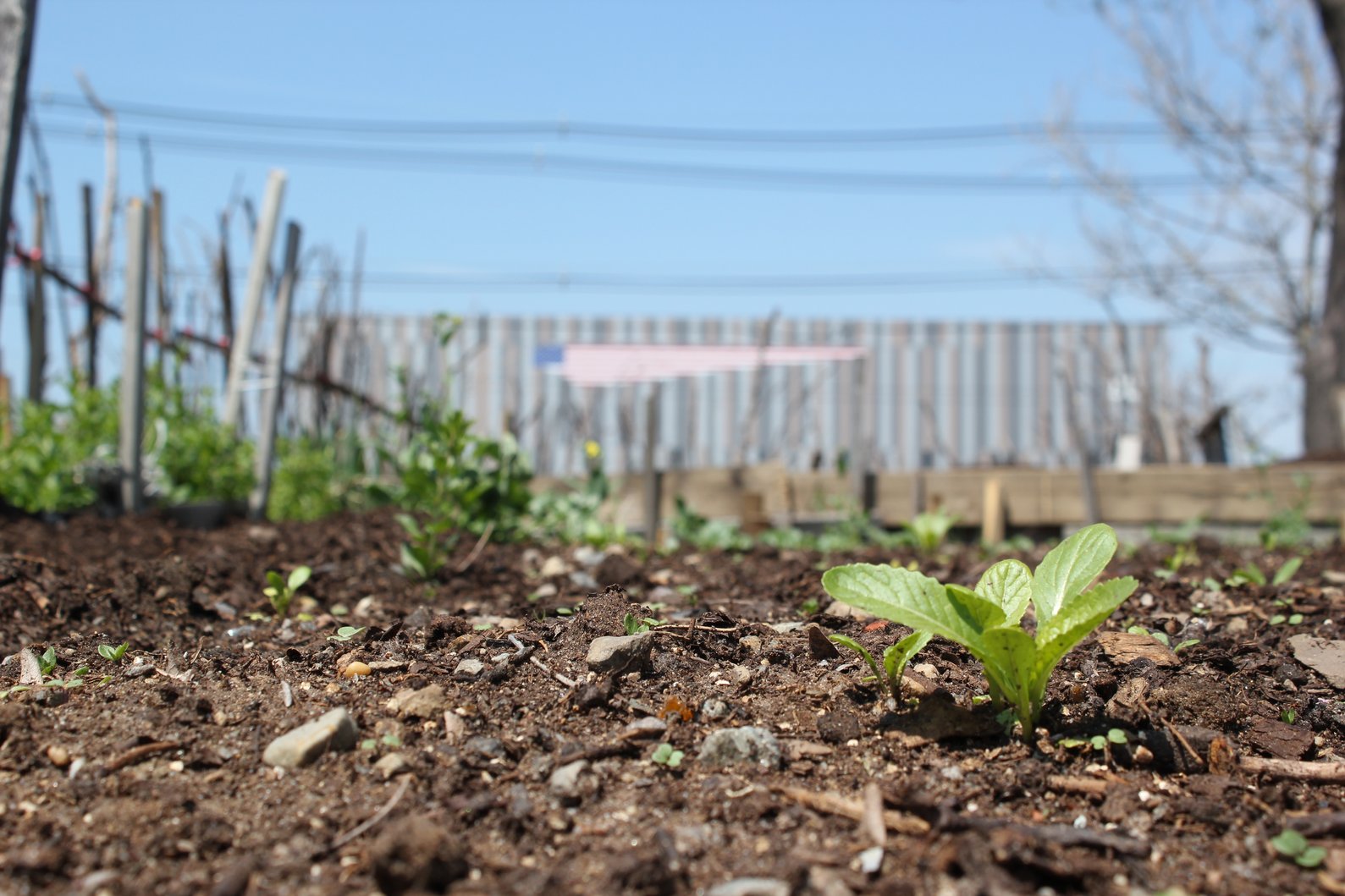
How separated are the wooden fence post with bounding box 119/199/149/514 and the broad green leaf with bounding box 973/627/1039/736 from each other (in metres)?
4.27

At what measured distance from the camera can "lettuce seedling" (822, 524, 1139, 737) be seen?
174 centimetres

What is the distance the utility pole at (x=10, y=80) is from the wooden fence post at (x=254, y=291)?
1362mm

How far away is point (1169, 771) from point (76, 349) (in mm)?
6787

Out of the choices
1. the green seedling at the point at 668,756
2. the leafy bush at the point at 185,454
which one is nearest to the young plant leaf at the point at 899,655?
the green seedling at the point at 668,756

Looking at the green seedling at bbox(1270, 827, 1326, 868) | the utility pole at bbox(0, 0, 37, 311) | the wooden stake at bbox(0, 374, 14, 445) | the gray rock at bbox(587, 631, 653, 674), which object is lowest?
the green seedling at bbox(1270, 827, 1326, 868)

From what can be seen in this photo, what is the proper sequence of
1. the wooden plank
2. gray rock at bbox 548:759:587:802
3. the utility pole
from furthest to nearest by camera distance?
1. the wooden plank
2. the utility pole
3. gray rock at bbox 548:759:587:802

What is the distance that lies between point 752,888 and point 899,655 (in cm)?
64

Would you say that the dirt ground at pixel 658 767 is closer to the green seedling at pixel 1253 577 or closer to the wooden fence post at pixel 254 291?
the green seedling at pixel 1253 577

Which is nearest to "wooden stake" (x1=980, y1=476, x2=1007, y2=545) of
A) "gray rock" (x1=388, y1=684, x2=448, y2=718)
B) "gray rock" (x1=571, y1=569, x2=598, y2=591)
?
"gray rock" (x1=571, y1=569, x2=598, y2=591)

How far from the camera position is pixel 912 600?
181 cm

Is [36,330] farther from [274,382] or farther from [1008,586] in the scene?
[1008,586]

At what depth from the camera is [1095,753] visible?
1.85m

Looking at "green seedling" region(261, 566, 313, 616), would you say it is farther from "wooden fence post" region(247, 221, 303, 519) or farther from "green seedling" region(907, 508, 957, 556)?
"green seedling" region(907, 508, 957, 556)

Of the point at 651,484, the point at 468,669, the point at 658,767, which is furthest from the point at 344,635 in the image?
the point at 651,484
